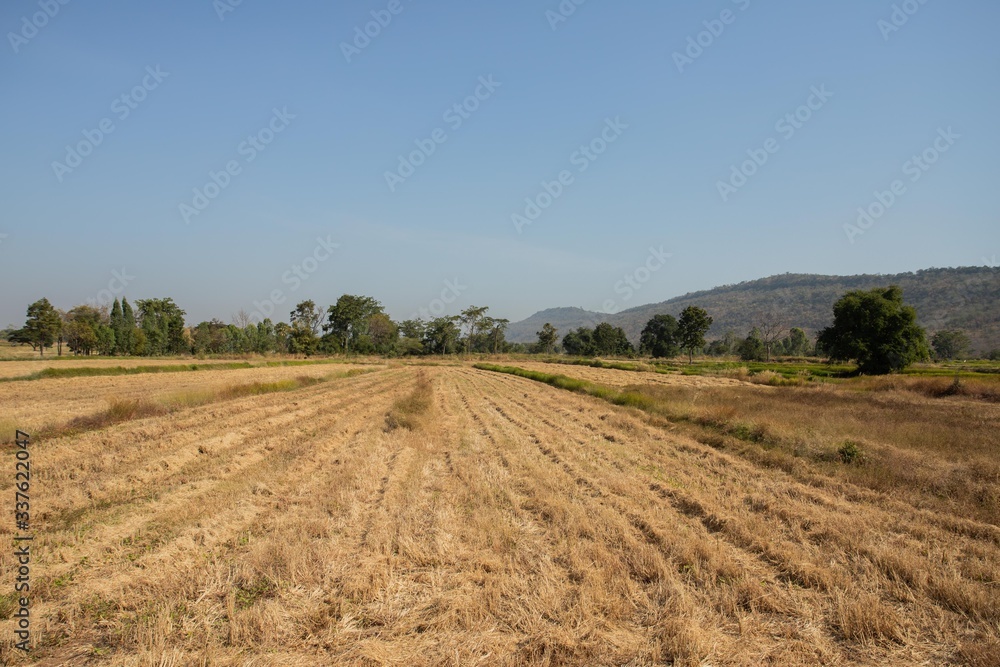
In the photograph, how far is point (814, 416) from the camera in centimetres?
1545

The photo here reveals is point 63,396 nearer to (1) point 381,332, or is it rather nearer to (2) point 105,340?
(2) point 105,340

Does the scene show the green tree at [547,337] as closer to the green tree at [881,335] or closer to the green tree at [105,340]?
the green tree at [881,335]

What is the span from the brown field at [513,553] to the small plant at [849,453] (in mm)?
285

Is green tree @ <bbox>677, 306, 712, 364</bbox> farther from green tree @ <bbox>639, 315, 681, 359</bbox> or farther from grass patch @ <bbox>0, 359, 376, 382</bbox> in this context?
grass patch @ <bbox>0, 359, 376, 382</bbox>

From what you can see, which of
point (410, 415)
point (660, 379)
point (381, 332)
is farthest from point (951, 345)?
point (381, 332)

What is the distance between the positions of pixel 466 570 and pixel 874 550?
5075mm

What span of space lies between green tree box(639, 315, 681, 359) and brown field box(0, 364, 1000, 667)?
294 feet

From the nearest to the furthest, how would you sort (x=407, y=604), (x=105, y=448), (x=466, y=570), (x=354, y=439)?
(x=407, y=604), (x=466, y=570), (x=105, y=448), (x=354, y=439)

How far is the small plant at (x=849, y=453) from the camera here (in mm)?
9652

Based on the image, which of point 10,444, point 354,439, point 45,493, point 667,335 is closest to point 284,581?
point 45,493

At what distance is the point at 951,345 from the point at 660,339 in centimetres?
5688

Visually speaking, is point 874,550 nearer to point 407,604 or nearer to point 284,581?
point 407,604

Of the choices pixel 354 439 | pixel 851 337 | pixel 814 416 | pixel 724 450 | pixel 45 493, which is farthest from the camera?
pixel 851 337

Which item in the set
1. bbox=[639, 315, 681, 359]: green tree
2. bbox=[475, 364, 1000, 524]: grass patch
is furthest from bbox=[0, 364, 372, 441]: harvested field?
bbox=[639, 315, 681, 359]: green tree
